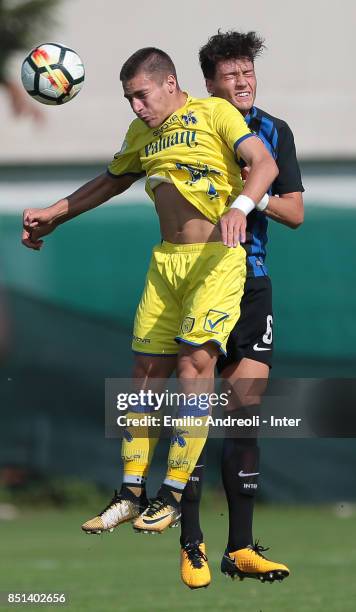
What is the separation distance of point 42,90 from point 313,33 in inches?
492

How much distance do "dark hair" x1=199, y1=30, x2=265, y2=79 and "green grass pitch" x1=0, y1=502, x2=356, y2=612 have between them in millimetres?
3816

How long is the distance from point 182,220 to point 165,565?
7728 mm

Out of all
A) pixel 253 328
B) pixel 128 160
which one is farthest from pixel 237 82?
pixel 253 328

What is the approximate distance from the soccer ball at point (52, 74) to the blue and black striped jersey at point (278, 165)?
1045mm

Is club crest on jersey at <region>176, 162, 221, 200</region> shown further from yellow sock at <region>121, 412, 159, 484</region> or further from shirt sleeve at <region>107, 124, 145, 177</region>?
yellow sock at <region>121, 412, 159, 484</region>

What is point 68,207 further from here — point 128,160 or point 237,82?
point 237,82

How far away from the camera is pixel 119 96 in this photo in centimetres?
1939

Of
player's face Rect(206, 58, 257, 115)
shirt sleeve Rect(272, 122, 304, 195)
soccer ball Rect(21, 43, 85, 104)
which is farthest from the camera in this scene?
shirt sleeve Rect(272, 122, 304, 195)

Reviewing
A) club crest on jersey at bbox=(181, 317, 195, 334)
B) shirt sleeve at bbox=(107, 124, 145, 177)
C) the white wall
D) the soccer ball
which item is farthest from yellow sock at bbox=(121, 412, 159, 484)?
the white wall

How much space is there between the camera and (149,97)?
23.3 ft

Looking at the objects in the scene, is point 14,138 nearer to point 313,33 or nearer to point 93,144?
point 93,144

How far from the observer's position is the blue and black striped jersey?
7.63 m

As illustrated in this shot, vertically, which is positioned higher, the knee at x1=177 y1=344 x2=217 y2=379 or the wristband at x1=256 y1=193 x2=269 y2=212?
the wristband at x1=256 y1=193 x2=269 y2=212

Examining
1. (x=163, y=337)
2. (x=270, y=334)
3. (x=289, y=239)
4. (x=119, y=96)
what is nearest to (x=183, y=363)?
(x=163, y=337)
